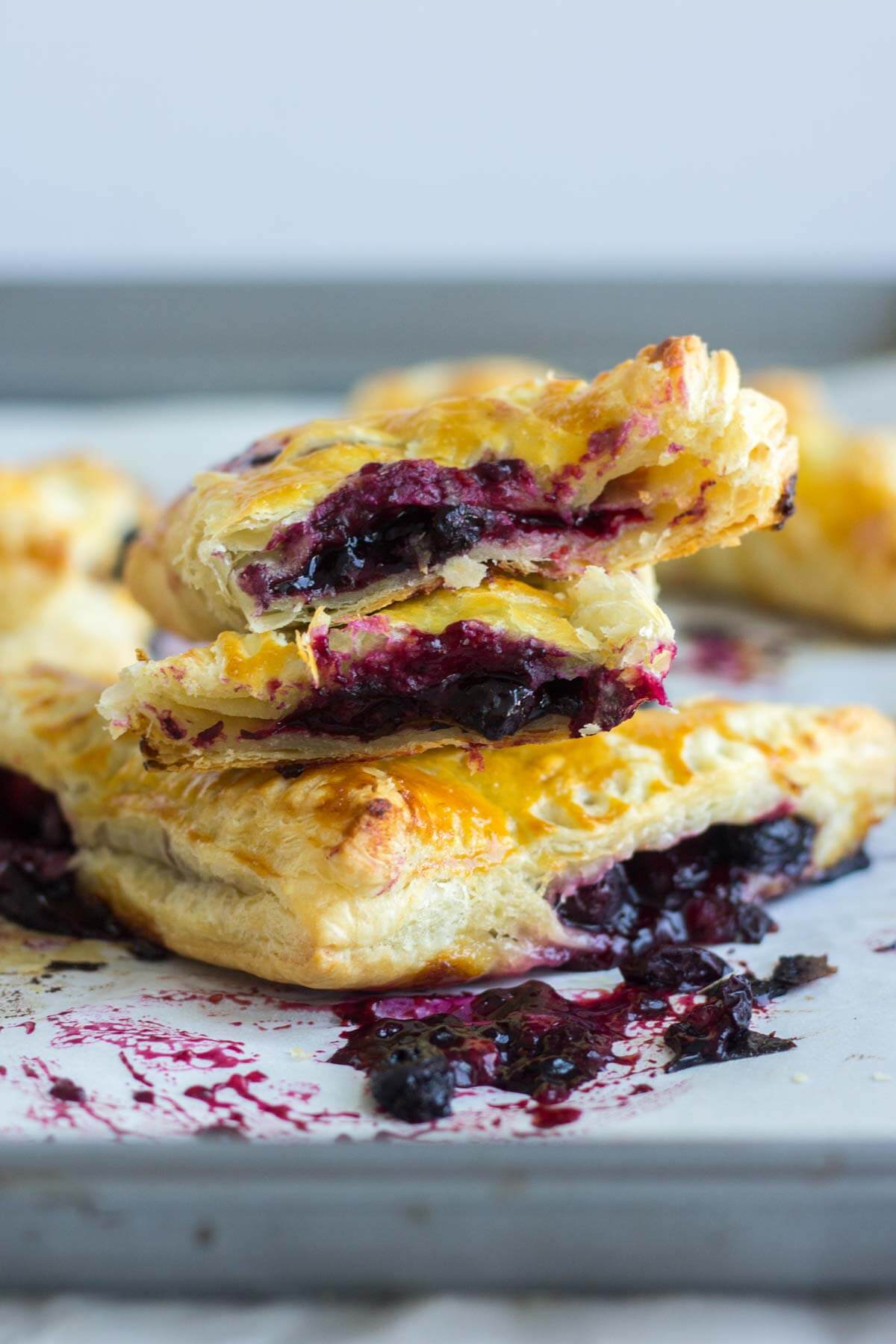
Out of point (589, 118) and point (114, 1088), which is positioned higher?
point (589, 118)

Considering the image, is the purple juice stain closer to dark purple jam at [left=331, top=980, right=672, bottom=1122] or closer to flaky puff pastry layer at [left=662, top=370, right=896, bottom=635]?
dark purple jam at [left=331, top=980, right=672, bottom=1122]

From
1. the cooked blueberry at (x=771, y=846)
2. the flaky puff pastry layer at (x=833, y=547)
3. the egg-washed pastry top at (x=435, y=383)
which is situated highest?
the egg-washed pastry top at (x=435, y=383)

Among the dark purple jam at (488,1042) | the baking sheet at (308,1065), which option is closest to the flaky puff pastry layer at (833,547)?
the baking sheet at (308,1065)

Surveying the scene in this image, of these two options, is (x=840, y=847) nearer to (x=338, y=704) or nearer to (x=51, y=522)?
(x=338, y=704)

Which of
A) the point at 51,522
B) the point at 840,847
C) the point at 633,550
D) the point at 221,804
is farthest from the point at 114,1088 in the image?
the point at 51,522

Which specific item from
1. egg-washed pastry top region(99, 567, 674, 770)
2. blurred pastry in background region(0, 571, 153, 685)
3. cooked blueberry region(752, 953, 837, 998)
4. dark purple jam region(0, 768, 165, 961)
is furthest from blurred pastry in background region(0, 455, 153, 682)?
cooked blueberry region(752, 953, 837, 998)

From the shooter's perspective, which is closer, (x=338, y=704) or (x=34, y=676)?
(x=338, y=704)

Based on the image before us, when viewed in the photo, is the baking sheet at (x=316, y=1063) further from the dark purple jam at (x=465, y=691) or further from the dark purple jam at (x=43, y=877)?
the dark purple jam at (x=465, y=691)
